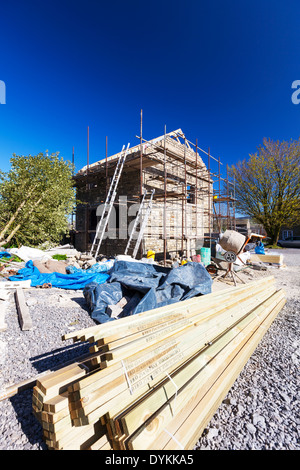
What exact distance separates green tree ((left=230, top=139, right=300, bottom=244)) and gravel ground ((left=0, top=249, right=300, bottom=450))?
64.6 feet

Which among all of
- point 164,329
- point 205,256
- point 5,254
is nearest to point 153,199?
point 205,256

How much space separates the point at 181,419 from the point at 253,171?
23994mm

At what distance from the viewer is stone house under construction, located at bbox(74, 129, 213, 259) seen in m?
11.2

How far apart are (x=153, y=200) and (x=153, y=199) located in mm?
146

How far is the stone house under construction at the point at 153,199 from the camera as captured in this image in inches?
439

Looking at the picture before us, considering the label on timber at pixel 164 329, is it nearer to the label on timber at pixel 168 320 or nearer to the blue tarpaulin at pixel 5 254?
the label on timber at pixel 168 320

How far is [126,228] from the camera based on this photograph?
38.1 ft

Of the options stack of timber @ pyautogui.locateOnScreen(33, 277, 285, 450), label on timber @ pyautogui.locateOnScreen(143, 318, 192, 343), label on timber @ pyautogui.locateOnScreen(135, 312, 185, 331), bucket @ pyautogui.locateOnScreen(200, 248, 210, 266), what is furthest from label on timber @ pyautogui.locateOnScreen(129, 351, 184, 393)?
bucket @ pyautogui.locateOnScreen(200, 248, 210, 266)

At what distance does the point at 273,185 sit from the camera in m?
21.5

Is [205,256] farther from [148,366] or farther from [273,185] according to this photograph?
[273,185]

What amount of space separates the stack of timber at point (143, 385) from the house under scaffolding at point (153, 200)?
292 inches

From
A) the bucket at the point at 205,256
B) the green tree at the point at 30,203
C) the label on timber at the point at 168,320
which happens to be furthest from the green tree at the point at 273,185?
the label on timber at the point at 168,320
